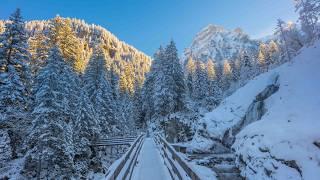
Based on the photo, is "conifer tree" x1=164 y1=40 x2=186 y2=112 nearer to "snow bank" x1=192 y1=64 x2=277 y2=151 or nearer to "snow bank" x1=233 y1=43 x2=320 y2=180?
"snow bank" x1=192 y1=64 x2=277 y2=151

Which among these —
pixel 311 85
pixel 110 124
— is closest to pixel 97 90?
pixel 110 124

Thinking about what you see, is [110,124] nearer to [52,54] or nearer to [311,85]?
[52,54]

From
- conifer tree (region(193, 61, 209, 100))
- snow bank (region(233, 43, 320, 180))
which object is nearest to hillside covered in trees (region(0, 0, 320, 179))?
snow bank (region(233, 43, 320, 180))

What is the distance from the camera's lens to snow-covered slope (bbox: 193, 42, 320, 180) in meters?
12.1

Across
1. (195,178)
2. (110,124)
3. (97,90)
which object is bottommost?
(195,178)

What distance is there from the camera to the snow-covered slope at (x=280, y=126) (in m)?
12.1

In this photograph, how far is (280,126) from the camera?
15625 millimetres

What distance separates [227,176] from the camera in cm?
1473

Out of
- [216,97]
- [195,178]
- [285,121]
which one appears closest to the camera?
[195,178]

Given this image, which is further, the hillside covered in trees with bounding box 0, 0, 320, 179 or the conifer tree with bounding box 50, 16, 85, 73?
the conifer tree with bounding box 50, 16, 85, 73

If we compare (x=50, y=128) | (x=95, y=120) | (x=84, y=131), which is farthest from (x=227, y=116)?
(x=50, y=128)

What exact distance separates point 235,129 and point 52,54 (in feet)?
66.5

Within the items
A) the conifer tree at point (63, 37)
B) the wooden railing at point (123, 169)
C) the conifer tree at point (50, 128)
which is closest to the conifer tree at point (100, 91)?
the conifer tree at point (63, 37)

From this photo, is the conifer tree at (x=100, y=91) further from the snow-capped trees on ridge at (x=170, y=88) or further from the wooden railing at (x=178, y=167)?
the wooden railing at (x=178, y=167)
